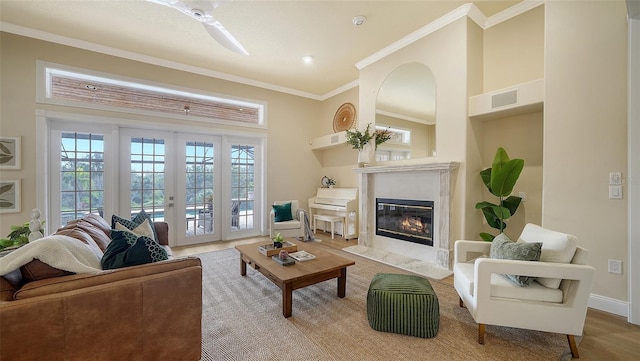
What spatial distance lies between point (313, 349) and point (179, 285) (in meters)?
1.08

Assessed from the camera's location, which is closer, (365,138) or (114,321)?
(114,321)

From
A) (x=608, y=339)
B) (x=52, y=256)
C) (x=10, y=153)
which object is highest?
(x=10, y=153)

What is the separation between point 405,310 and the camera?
2037mm

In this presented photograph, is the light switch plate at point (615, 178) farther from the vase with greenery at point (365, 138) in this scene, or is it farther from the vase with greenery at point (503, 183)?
the vase with greenery at point (365, 138)

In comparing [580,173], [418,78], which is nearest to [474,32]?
[418,78]

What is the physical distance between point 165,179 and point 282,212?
2.26 meters

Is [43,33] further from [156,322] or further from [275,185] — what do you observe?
[156,322]

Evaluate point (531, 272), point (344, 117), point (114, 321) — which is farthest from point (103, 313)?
point (344, 117)

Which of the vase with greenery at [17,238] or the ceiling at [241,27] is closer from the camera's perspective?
the vase with greenery at [17,238]

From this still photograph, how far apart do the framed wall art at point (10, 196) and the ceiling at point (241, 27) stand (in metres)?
2.12

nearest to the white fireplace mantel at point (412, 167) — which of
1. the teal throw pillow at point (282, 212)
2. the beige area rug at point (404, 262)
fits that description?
the beige area rug at point (404, 262)

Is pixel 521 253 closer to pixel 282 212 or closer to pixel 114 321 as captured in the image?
pixel 114 321

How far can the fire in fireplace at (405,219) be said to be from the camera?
388 centimetres

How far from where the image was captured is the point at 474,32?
3.54m
